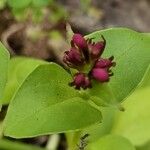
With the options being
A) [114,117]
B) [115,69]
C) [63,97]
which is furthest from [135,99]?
[63,97]

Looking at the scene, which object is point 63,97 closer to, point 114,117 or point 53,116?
point 53,116

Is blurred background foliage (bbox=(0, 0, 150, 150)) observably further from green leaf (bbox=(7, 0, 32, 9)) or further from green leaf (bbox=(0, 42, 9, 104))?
green leaf (bbox=(0, 42, 9, 104))

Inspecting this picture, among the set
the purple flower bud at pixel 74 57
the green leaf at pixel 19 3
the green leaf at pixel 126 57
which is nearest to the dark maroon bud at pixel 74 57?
the purple flower bud at pixel 74 57

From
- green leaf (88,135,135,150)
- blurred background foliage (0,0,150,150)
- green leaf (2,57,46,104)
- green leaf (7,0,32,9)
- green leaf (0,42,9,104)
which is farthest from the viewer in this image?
blurred background foliage (0,0,150,150)

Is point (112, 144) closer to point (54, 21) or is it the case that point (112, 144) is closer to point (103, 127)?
point (103, 127)

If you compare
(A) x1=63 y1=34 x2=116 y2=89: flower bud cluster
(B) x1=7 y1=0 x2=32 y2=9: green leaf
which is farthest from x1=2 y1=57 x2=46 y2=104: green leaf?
(A) x1=63 y1=34 x2=116 y2=89: flower bud cluster

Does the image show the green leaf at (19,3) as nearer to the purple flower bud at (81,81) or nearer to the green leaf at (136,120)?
the green leaf at (136,120)

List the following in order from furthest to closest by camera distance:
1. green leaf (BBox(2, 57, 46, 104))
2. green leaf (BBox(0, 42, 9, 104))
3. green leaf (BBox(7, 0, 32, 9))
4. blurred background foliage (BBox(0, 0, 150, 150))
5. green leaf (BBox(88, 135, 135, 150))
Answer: blurred background foliage (BBox(0, 0, 150, 150)), green leaf (BBox(7, 0, 32, 9)), green leaf (BBox(2, 57, 46, 104)), green leaf (BBox(88, 135, 135, 150)), green leaf (BBox(0, 42, 9, 104))
